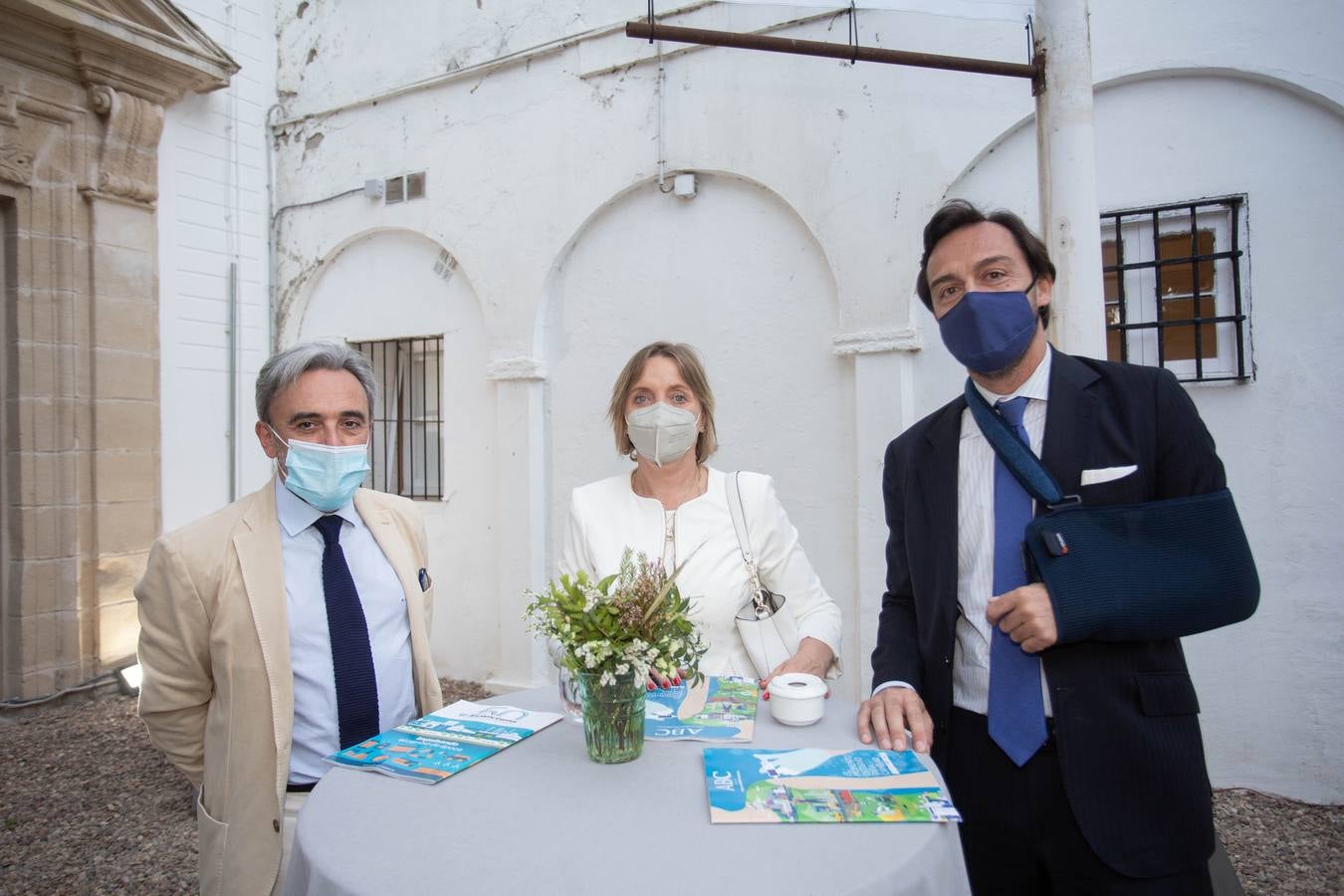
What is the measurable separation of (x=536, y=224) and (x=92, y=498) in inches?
148

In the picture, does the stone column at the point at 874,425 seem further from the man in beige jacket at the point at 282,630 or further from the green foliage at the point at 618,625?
the green foliage at the point at 618,625

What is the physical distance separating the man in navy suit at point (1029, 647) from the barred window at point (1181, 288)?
2539mm

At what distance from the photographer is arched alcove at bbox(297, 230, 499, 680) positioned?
6023 millimetres

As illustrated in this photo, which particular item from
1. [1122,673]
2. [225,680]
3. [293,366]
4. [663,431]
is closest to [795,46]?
[663,431]

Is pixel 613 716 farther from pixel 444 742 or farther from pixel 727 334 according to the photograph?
pixel 727 334

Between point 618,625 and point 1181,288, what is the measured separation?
3871mm

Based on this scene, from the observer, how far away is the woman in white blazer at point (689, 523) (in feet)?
7.46

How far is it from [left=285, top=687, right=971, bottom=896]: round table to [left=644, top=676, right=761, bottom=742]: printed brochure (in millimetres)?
142

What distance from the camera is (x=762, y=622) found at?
90.0 inches

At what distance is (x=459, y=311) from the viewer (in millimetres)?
6199

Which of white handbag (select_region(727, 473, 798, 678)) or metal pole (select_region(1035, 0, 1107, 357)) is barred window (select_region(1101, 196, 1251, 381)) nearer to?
metal pole (select_region(1035, 0, 1107, 357))

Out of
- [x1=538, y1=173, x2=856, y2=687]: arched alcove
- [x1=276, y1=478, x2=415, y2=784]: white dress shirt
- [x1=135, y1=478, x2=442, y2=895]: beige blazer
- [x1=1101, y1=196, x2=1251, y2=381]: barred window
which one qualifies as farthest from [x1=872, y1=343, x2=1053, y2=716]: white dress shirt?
[x1=538, y1=173, x2=856, y2=687]: arched alcove

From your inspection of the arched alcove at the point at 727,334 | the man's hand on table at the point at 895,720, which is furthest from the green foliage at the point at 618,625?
the arched alcove at the point at 727,334

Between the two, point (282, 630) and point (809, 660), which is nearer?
point (282, 630)
